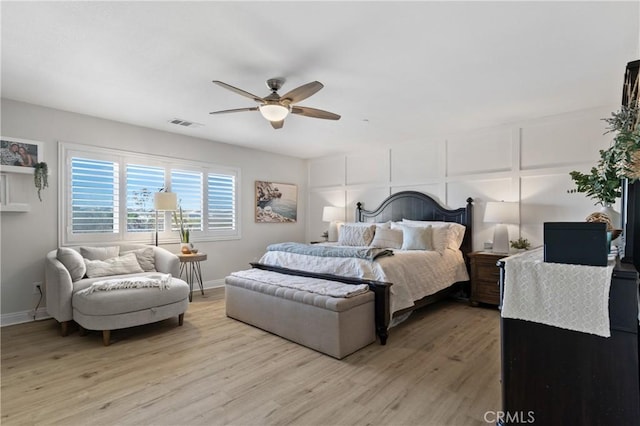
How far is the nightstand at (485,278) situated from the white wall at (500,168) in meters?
0.52

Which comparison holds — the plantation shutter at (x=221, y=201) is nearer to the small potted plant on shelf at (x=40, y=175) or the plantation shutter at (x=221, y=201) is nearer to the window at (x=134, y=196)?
the window at (x=134, y=196)

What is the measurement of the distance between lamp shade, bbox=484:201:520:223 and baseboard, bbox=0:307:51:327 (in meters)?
5.82

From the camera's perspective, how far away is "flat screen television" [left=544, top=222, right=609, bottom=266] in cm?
149

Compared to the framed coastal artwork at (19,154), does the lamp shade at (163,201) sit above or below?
below

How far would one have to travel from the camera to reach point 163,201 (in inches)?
181

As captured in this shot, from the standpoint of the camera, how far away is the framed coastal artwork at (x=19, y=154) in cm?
366

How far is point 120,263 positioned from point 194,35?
2.92 m

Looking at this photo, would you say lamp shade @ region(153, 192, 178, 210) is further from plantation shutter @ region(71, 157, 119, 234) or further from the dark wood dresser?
the dark wood dresser

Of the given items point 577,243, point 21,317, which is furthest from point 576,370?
point 21,317

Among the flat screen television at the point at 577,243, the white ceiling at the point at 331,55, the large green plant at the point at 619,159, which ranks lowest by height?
the flat screen television at the point at 577,243

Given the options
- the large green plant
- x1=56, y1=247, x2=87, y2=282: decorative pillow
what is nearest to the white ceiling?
the large green plant

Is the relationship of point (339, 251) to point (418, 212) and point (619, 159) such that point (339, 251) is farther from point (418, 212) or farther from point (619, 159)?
point (619, 159)

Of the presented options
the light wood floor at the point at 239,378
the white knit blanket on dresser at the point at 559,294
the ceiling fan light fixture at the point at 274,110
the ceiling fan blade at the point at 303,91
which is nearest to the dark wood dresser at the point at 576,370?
the white knit blanket on dresser at the point at 559,294

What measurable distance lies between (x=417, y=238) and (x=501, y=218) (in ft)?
3.67
